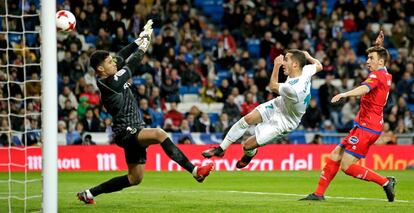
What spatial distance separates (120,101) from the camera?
10.9m

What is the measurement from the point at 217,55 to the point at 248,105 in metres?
3.10

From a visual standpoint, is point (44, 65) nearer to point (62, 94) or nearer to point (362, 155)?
point (362, 155)

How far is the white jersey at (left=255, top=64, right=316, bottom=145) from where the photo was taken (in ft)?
38.0

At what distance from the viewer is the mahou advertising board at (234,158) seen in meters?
21.2

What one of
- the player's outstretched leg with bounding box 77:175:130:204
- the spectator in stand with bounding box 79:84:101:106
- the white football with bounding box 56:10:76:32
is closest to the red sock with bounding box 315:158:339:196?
the player's outstretched leg with bounding box 77:175:130:204

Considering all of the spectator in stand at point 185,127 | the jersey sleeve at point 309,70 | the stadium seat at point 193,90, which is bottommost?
the spectator in stand at point 185,127

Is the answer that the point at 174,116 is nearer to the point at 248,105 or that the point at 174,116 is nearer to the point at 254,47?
the point at 248,105

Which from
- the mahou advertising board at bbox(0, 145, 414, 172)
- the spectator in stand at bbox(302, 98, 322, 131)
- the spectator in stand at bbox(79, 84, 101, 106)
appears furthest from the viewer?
the spectator in stand at bbox(302, 98, 322, 131)

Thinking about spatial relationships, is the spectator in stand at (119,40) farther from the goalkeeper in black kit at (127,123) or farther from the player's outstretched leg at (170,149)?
the player's outstretched leg at (170,149)

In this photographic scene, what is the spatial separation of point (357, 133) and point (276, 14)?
1589cm

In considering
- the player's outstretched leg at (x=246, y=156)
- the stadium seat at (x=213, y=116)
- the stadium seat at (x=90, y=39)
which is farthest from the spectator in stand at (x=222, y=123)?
the player's outstretched leg at (x=246, y=156)

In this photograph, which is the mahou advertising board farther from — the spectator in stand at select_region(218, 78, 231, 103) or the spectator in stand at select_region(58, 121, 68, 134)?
the spectator in stand at select_region(218, 78, 231, 103)

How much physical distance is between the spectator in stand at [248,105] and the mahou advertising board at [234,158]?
1.75 m

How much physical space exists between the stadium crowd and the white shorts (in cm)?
962
